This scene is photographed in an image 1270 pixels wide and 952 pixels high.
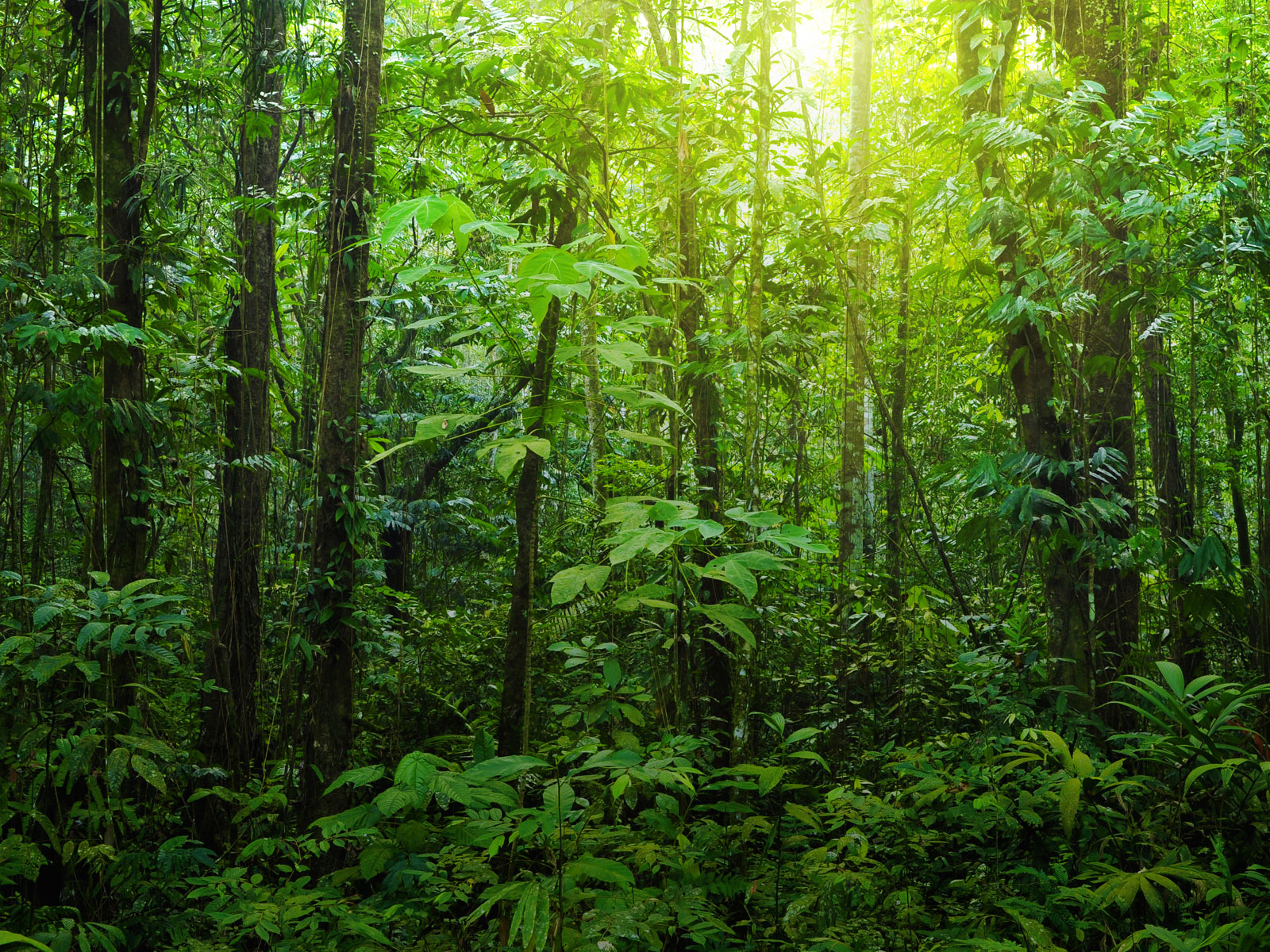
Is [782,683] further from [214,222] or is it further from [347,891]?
[214,222]

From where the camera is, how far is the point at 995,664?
11.5ft

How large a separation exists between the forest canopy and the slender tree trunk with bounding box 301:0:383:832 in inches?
0.8

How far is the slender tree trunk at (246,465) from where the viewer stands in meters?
4.23

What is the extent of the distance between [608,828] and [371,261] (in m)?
3.04

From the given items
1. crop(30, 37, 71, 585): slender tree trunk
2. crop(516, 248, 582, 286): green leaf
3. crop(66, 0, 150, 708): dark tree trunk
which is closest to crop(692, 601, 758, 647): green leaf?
crop(516, 248, 582, 286): green leaf

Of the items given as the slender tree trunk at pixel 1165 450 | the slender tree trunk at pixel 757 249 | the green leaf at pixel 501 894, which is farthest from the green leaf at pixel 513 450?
the slender tree trunk at pixel 1165 450

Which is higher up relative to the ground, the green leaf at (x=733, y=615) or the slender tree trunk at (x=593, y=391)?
the slender tree trunk at (x=593, y=391)

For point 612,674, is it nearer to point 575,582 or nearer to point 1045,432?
point 575,582

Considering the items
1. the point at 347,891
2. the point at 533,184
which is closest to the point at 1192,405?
the point at 533,184

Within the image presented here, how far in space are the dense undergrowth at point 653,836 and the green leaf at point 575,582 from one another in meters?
0.35

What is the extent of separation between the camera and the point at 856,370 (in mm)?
5586

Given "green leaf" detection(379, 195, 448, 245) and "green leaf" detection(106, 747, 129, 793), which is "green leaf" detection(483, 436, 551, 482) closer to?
"green leaf" detection(379, 195, 448, 245)

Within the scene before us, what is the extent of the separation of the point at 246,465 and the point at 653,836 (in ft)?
10.6

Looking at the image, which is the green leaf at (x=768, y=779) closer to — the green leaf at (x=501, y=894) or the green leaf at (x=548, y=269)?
the green leaf at (x=501, y=894)
